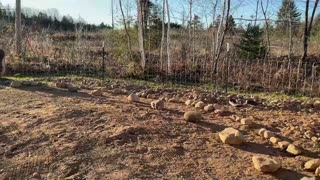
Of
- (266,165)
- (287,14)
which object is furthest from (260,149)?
(287,14)

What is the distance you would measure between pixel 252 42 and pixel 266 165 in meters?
8.78

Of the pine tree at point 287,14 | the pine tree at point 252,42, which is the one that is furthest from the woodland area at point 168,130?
the pine tree at point 287,14

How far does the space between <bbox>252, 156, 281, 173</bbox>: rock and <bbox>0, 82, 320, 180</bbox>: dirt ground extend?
0.04 m

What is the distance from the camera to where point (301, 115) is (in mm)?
4492

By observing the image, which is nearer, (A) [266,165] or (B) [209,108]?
(A) [266,165]

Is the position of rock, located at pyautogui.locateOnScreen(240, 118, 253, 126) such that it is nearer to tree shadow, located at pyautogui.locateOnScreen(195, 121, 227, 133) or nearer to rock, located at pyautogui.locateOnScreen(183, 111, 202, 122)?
tree shadow, located at pyautogui.locateOnScreen(195, 121, 227, 133)

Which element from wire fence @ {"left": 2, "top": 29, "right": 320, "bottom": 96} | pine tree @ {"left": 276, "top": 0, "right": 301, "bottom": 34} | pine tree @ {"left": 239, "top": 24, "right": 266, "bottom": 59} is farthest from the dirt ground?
pine tree @ {"left": 276, "top": 0, "right": 301, "bottom": 34}

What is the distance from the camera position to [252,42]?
36.3 ft

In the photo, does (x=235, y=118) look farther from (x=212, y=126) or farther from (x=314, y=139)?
(x=314, y=139)

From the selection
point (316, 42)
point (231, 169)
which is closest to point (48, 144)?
point (231, 169)

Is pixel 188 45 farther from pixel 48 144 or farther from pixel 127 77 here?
pixel 48 144

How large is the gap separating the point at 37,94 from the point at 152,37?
5.78 meters

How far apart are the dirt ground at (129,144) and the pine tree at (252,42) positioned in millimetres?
6543

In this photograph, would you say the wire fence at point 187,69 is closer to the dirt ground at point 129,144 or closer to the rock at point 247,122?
the dirt ground at point 129,144
